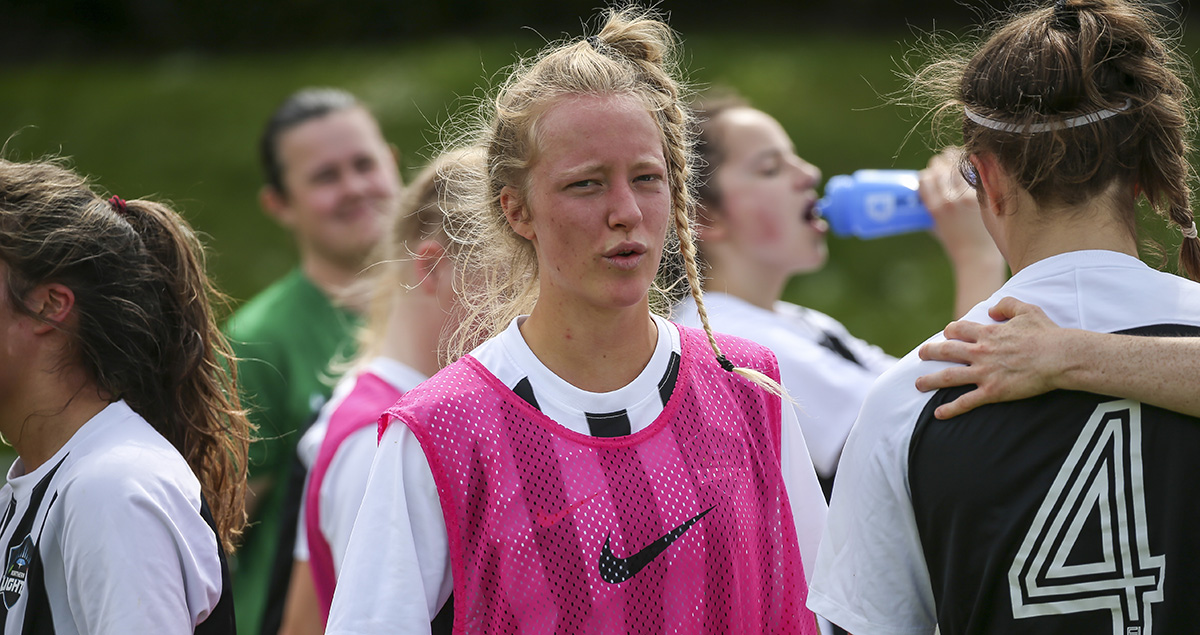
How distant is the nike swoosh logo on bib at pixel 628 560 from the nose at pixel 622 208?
0.56 meters

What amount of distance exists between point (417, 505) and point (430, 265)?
1.40 m

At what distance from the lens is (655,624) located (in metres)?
2.02

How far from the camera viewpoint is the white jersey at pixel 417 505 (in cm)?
191

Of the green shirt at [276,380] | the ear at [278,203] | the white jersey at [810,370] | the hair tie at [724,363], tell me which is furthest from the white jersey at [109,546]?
the ear at [278,203]

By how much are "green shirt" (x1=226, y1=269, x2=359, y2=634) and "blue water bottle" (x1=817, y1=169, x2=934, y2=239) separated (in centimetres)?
192

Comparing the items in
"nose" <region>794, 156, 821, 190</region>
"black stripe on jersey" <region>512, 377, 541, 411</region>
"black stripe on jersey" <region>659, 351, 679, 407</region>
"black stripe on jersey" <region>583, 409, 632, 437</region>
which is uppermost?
"nose" <region>794, 156, 821, 190</region>

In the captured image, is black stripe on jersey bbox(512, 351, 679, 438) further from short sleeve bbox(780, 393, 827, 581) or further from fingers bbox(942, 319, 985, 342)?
fingers bbox(942, 319, 985, 342)

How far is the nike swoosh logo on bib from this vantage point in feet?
6.56

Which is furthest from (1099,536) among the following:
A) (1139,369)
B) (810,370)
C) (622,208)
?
(810,370)

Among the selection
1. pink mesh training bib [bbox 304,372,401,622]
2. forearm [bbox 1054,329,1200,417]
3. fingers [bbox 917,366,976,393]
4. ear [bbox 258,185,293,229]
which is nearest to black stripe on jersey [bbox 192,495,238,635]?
pink mesh training bib [bbox 304,372,401,622]

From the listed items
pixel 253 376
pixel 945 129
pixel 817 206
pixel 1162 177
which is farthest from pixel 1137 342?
pixel 253 376

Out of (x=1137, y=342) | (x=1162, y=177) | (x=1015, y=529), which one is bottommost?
(x=1015, y=529)

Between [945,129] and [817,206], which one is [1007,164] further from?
[817,206]

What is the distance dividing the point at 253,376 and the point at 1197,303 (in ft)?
11.0
